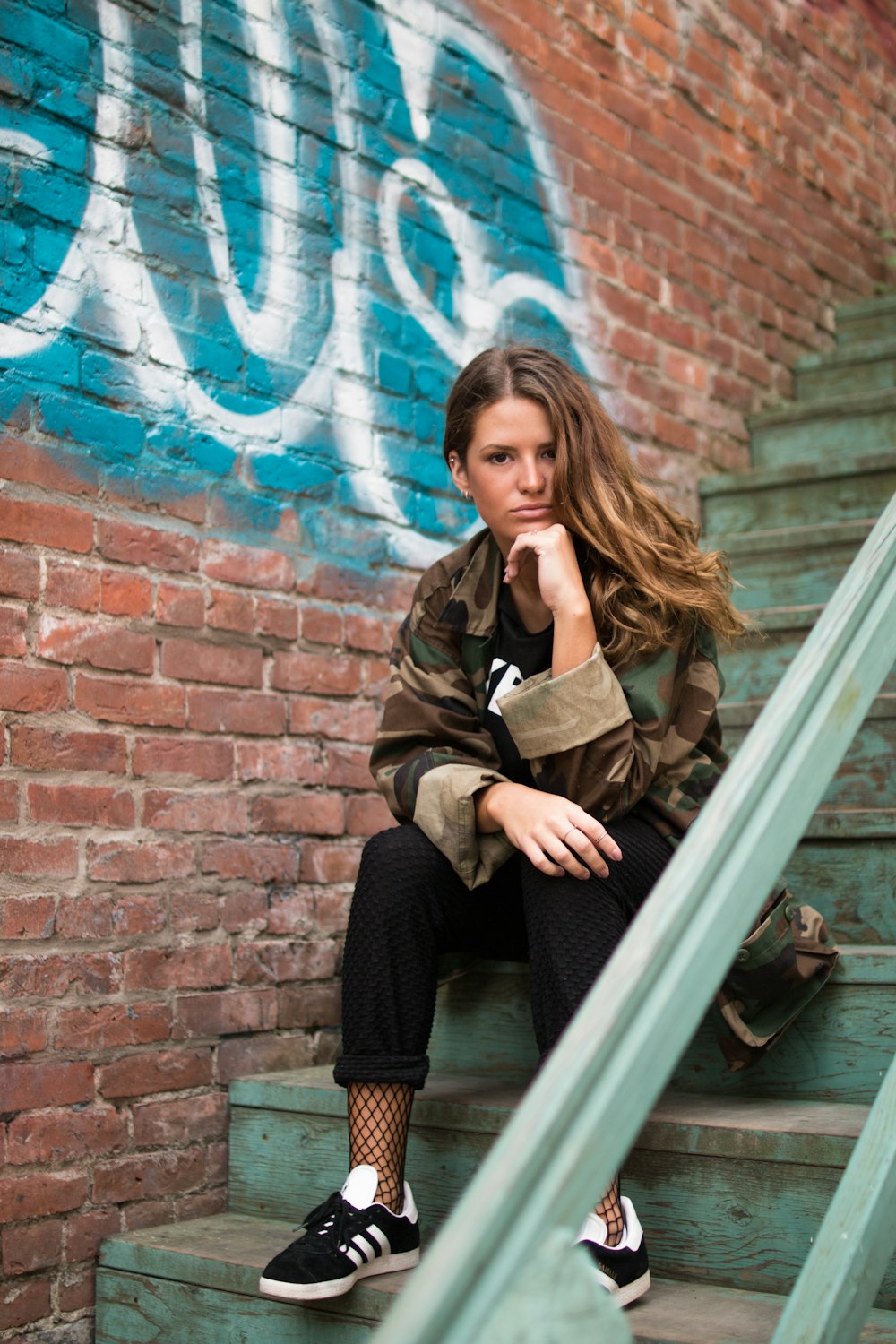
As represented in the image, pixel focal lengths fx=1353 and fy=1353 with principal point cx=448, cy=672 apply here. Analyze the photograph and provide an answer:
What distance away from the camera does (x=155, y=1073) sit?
A: 206 cm

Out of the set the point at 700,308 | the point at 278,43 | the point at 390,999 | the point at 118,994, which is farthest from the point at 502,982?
the point at 700,308

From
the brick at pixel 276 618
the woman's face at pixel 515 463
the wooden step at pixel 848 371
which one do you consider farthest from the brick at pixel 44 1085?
the wooden step at pixel 848 371

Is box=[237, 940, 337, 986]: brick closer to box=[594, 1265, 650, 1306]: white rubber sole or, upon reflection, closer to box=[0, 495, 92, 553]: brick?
box=[0, 495, 92, 553]: brick

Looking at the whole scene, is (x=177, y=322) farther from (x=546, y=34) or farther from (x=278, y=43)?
(x=546, y=34)

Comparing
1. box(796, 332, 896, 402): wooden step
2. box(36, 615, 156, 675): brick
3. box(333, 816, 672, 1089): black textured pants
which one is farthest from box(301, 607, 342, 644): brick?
box(796, 332, 896, 402): wooden step

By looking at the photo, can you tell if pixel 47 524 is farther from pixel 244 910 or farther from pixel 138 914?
pixel 244 910

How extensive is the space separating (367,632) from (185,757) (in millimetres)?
505

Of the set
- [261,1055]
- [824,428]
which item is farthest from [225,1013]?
[824,428]

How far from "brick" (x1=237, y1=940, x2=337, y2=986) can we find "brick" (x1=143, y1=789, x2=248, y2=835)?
0.20 meters

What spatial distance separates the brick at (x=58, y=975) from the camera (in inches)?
73.3

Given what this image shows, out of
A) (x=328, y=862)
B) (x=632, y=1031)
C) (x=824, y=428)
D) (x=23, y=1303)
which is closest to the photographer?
(x=632, y=1031)

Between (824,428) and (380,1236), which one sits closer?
(380,1236)

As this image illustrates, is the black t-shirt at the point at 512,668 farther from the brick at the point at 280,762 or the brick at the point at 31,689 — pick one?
the brick at the point at 31,689

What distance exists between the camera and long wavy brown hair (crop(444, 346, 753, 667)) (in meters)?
1.84
